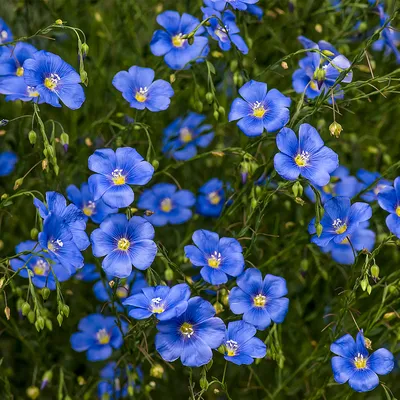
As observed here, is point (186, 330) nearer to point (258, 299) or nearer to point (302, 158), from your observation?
point (258, 299)

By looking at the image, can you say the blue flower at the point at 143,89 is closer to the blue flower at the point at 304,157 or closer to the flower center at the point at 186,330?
the blue flower at the point at 304,157

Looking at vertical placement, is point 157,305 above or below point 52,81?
below

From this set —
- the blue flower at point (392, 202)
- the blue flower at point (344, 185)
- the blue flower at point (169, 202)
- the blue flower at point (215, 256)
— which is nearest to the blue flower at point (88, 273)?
the blue flower at point (169, 202)

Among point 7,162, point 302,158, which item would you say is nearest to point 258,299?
point 302,158

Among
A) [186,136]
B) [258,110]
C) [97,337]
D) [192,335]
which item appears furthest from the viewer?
[186,136]

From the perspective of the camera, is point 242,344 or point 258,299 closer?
point 242,344

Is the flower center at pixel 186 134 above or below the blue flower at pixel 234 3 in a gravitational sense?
below

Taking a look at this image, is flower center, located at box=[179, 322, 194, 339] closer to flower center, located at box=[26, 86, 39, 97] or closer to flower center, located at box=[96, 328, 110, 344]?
flower center, located at box=[96, 328, 110, 344]
